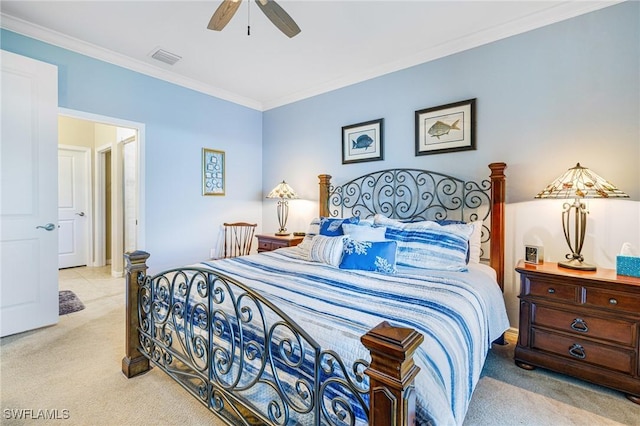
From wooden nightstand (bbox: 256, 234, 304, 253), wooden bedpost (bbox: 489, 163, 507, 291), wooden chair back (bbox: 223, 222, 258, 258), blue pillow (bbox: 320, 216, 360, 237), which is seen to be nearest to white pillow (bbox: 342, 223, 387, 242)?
blue pillow (bbox: 320, 216, 360, 237)

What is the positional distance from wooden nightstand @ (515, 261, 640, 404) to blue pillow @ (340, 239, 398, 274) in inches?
36.8

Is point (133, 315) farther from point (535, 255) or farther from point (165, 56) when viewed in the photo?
point (535, 255)

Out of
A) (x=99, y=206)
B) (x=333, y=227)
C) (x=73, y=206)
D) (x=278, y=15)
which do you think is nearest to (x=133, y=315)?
(x=333, y=227)

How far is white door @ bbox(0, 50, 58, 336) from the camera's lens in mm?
2527

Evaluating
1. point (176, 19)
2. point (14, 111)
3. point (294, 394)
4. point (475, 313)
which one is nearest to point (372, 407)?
point (294, 394)

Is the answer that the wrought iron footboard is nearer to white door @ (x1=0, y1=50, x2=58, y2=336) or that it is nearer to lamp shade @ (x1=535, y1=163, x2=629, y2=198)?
white door @ (x1=0, y1=50, x2=58, y2=336)

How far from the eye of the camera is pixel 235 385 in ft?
4.50

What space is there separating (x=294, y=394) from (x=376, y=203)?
2.53 m

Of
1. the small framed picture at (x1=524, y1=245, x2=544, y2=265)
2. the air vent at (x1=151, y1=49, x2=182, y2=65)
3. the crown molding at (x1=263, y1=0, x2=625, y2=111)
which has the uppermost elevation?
the air vent at (x1=151, y1=49, x2=182, y2=65)

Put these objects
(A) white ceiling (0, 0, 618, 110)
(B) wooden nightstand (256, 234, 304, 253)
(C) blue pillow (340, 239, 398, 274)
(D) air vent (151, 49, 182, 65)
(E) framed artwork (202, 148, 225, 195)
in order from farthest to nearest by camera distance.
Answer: (E) framed artwork (202, 148, 225, 195) < (B) wooden nightstand (256, 234, 304, 253) < (D) air vent (151, 49, 182, 65) < (A) white ceiling (0, 0, 618, 110) < (C) blue pillow (340, 239, 398, 274)

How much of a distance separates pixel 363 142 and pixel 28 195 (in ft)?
10.9

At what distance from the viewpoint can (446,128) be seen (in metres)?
2.95

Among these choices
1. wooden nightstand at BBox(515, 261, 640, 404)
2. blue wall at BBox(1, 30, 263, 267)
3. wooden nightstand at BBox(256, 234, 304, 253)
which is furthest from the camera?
wooden nightstand at BBox(256, 234, 304, 253)

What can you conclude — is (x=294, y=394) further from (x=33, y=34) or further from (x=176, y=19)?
(x=33, y=34)
